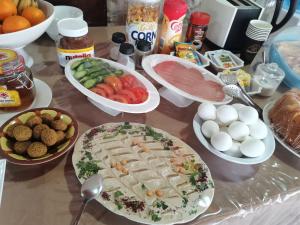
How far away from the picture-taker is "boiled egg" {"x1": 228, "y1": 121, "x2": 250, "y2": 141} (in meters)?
0.60

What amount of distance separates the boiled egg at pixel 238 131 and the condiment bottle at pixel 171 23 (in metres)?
0.37

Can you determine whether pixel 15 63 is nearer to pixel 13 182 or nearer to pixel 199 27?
pixel 13 182

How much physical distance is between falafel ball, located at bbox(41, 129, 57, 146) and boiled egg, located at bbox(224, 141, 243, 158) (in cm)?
35

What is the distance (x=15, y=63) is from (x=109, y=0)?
1.81ft

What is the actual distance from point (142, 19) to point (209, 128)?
1.25 feet

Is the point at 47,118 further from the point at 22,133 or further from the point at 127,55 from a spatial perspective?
the point at 127,55

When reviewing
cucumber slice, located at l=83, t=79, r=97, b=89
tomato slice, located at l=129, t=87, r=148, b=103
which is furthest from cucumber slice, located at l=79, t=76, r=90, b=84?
tomato slice, located at l=129, t=87, r=148, b=103

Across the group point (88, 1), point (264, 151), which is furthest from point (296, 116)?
point (88, 1)

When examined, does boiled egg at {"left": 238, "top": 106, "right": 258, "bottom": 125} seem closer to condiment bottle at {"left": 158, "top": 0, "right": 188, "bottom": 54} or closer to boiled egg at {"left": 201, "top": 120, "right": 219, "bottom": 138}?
boiled egg at {"left": 201, "top": 120, "right": 219, "bottom": 138}

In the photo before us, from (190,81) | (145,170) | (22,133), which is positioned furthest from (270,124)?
(22,133)

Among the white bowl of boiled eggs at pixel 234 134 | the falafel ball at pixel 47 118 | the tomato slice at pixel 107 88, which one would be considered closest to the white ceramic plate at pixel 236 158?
the white bowl of boiled eggs at pixel 234 134

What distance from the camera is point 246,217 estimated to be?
56cm

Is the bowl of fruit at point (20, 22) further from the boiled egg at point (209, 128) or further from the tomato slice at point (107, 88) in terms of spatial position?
the boiled egg at point (209, 128)

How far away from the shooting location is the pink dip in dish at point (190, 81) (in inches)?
29.0
